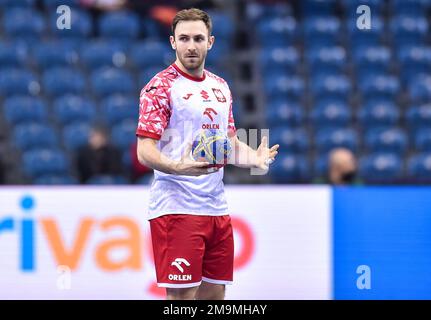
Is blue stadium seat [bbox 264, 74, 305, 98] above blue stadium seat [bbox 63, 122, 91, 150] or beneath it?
above

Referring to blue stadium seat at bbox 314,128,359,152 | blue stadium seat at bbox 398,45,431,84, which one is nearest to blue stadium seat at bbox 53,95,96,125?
blue stadium seat at bbox 314,128,359,152

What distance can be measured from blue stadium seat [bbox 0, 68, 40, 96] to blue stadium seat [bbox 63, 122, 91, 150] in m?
0.82

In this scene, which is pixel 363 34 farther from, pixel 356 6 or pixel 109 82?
pixel 109 82

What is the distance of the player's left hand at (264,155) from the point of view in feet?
15.0

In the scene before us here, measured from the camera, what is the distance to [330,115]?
11594 millimetres

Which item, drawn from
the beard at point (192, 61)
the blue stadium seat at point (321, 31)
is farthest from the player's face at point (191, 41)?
the blue stadium seat at point (321, 31)

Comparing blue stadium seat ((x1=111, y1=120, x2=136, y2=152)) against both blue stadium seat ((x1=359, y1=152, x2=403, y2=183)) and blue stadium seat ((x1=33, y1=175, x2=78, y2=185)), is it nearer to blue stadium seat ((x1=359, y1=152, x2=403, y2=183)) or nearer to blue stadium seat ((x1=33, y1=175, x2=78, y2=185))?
blue stadium seat ((x1=33, y1=175, x2=78, y2=185))

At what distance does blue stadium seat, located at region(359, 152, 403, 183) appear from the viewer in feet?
36.0

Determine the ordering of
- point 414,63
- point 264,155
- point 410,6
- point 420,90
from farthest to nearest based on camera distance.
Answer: point 410,6 → point 414,63 → point 420,90 → point 264,155

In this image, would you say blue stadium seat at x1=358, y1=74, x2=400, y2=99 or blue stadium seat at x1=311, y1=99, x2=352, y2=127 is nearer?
blue stadium seat at x1=311, y1=99, x2=352, y2=127

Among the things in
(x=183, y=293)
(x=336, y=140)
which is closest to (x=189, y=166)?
(x=183, y=293)

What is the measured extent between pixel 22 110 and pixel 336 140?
371 centimetres

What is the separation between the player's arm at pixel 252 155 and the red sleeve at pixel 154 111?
1.35ft

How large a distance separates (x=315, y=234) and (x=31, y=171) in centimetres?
412
